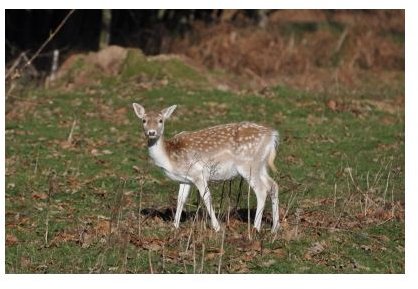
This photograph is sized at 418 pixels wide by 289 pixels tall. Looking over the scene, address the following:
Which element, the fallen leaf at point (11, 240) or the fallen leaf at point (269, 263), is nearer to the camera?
the fallen leaf at point (269, 263)

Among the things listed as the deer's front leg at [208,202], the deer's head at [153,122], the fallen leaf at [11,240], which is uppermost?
the deer's head at [153,122]

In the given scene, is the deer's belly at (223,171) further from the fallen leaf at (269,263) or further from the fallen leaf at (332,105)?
the fallen leaf at (332,105)

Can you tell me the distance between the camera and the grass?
30.5 feet

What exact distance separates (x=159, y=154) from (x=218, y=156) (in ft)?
2.14

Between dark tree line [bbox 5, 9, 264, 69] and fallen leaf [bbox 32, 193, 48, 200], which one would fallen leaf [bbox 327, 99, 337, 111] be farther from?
dark tree line [bbox 5, 9, 264, 69]

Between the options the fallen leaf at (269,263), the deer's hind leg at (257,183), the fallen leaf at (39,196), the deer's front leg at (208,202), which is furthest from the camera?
the fallen leaf at (39,196)

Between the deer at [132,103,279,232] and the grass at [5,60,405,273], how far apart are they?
1.06ft

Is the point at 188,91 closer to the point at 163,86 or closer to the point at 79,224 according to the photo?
the point at 163,86

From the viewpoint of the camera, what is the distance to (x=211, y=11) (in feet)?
95.8

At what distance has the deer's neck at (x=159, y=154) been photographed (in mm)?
10578

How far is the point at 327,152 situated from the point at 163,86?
566 cm

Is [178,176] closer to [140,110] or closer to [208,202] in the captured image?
[208,202]

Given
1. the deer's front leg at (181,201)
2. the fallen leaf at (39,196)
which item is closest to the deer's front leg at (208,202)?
the deer's front leg at (181,201)

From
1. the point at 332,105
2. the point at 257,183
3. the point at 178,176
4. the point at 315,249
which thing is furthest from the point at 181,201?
the point at 332,105
